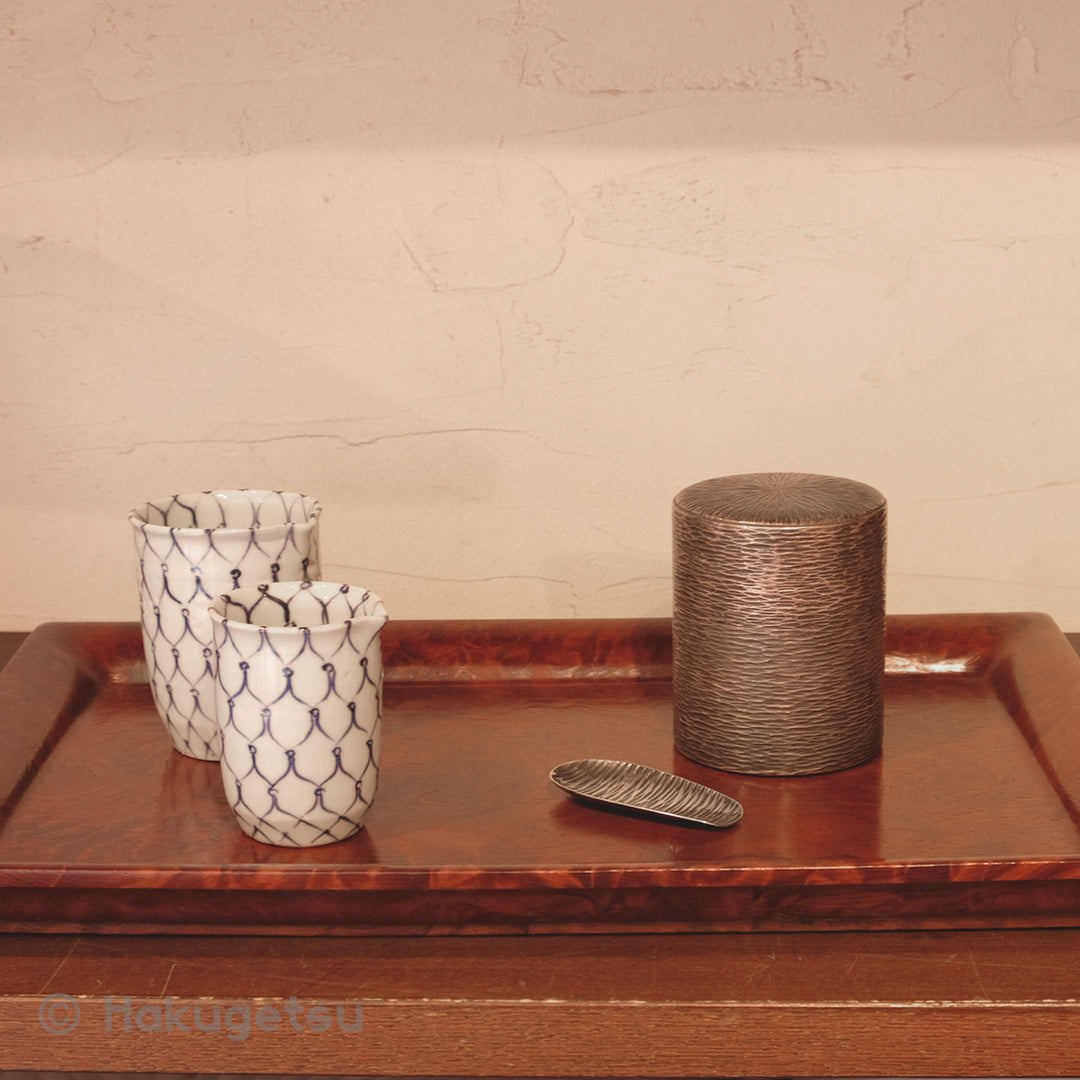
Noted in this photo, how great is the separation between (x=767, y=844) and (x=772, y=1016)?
9 centimetres

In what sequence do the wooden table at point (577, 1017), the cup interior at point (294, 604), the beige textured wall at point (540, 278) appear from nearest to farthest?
the wooden table at point (577, 1017)
the cup interior at point (294, 604)
the beige textured wall at point (540, 278)

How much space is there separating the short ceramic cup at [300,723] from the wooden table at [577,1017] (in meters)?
0.07

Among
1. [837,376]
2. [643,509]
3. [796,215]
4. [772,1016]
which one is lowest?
[772,1016]

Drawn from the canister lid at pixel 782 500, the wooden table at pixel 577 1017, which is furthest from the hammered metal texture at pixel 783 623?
the wooden table at pixel 577 1017

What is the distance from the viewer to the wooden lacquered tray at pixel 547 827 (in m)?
0.58

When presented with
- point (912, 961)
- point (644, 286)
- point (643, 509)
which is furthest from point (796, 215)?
point (912, 961)

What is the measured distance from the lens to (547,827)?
64 cm

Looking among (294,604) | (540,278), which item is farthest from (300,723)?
(540,278)

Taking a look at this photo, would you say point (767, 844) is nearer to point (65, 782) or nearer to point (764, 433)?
point (65, 782)

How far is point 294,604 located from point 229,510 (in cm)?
14

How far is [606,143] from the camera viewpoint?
3.17 feet

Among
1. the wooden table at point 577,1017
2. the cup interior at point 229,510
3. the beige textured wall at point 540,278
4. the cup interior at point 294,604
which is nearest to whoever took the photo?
the wooden table at point 577,1017

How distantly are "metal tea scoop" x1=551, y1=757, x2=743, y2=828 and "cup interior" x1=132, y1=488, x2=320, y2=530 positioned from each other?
0.72 ft

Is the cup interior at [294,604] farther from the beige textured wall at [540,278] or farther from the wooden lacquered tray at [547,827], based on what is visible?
the beige textured wall at [540,278]
